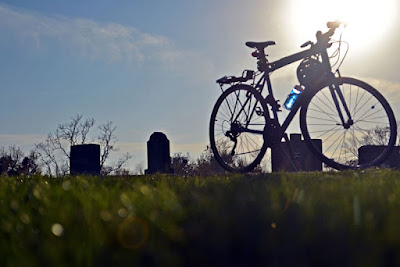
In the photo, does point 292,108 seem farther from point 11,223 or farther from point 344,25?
point 11,223

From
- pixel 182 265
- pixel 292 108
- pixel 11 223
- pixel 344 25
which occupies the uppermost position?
pixel 344 25

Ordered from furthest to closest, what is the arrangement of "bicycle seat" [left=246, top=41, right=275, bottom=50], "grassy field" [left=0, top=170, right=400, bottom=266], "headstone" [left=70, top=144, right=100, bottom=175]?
1. "headstone" [left=70, top=144, right=100, bottom=175]
2. "bicycle seat" [left=246, top=41, right=275, bottom=50]
3. "grassy field" [left=0, top=170, right=400, bottom=266]

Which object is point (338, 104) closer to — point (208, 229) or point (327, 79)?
point (327, 79)

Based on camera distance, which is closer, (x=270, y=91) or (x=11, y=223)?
(x=11, y=223)

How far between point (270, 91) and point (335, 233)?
15.2 feet

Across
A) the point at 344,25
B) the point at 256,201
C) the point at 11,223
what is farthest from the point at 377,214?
the point at 344,25

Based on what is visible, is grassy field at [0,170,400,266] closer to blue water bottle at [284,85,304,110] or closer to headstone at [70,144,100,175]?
blue water bottle at [284,85,304,110]

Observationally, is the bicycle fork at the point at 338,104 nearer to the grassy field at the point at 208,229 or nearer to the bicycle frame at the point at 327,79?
the bicycle frame at the point at 327,79

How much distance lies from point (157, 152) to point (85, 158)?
170 cm

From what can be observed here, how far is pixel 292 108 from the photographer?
6.01 metres

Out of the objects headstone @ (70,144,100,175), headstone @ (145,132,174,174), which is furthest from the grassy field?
headstone @ (70,144,100,175)

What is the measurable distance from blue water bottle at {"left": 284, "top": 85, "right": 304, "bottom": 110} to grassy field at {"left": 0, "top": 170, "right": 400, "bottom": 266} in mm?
Answer: 3150

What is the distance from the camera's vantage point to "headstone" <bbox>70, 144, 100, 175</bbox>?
11.2 metres

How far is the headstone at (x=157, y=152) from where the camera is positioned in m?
11.2
